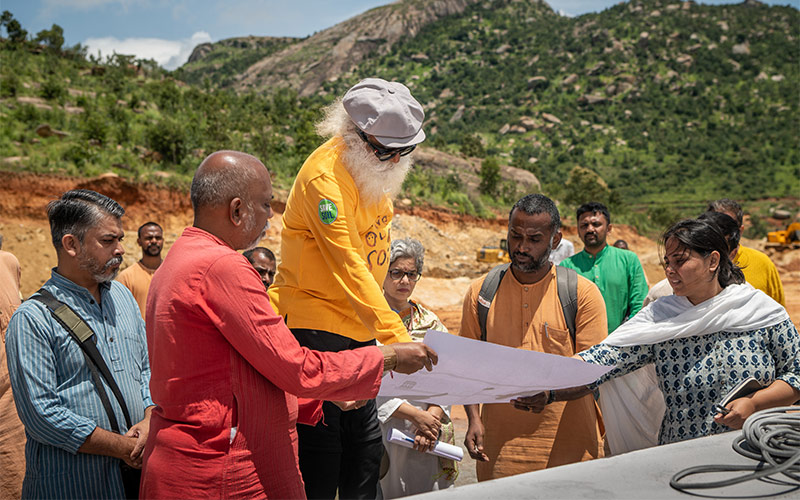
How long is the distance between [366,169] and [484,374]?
1.06 m

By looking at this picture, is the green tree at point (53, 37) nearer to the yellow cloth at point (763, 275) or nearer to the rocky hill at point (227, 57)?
the yellow cloth at point (763, 275)

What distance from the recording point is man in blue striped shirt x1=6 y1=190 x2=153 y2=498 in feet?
8.21

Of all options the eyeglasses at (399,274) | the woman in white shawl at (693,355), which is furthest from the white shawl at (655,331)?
the eyeglasses at (399,274)

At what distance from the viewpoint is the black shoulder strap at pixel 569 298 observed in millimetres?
3434

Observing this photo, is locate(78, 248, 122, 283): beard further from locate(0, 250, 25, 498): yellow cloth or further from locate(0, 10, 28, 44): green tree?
locate(0, 10, 28, 44): green tree

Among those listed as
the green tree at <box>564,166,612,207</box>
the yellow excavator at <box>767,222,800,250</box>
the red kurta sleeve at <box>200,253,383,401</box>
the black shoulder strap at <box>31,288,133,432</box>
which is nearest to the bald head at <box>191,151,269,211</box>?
the red kurta sleeve at <box>200,253,383,401</box>

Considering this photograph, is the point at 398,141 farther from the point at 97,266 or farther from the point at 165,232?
the point at 165,232

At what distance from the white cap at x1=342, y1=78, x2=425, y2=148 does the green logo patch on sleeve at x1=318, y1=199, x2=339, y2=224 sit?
15.2 inches

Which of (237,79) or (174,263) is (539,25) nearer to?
(237,79)

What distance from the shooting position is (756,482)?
212cm

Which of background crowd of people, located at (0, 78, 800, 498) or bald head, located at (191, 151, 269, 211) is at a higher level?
bald head, located at (191, 151, 269, 211)

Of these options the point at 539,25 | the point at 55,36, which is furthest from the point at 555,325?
the point at 539,25

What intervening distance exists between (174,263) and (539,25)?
3956 inches

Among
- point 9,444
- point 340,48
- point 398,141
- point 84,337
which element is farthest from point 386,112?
point 340,48
